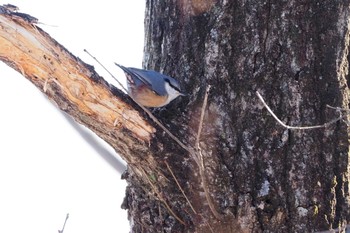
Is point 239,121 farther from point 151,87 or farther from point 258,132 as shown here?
point 151,87

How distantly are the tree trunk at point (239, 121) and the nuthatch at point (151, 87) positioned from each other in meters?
0.06

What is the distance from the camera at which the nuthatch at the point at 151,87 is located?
1757mm

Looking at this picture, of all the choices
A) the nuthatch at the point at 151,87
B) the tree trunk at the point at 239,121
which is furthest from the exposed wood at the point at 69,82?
the nuthatch at the point at 151,87

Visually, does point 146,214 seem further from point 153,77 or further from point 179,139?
point 153,77

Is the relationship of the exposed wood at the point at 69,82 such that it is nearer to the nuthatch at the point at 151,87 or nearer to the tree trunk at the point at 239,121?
the tree trunk at the point at 239,121

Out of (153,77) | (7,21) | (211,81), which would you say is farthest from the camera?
(153,77)

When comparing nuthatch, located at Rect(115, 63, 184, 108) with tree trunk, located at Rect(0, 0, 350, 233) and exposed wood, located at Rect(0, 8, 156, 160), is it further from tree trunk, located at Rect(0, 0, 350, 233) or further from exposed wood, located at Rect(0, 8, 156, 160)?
exposed wood, located at Rect(0, 8, 156, 160)

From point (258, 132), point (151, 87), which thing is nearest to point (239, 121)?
point (258, 132)

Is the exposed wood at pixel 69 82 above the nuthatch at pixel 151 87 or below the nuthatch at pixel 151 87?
below

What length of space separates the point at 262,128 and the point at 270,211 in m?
0.23

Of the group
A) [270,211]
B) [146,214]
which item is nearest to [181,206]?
[146,214]

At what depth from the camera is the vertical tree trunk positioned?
5.21 ft

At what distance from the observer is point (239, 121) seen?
5.39 ft

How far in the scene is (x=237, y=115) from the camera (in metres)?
1.65
